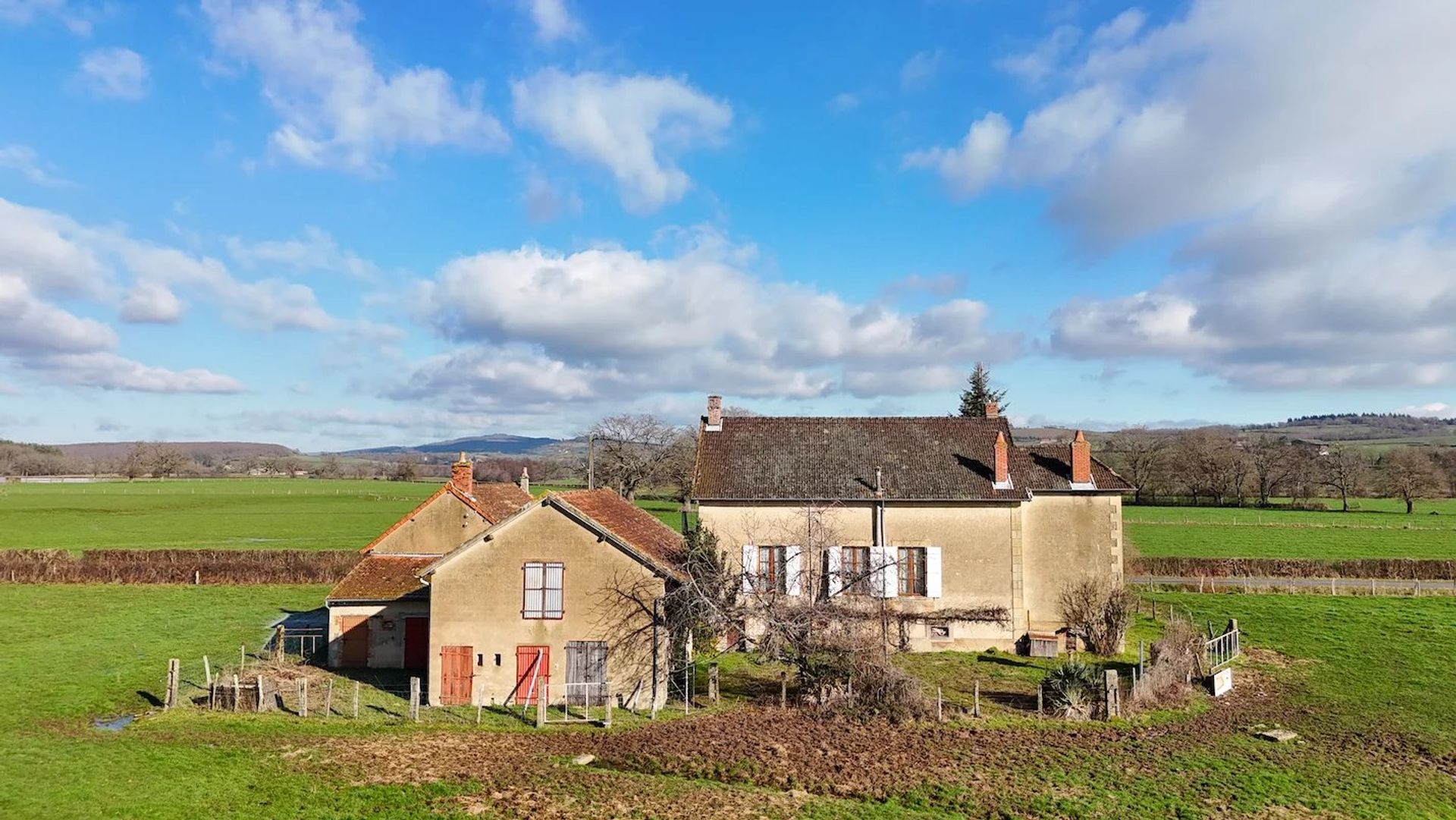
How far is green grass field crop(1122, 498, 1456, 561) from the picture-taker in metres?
58.3

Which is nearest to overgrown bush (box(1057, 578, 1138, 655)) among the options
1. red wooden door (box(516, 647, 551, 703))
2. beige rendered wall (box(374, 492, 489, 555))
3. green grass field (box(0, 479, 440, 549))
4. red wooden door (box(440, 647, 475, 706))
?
red wooden door (box(516, 647, 551, 703))

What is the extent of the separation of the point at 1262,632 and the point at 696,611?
24.7m

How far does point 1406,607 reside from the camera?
3819 centimetres

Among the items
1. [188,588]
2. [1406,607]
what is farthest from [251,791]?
[1406,607]

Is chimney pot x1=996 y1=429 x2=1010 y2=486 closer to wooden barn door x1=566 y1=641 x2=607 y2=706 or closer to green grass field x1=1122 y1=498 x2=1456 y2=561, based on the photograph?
wooden barn door x1=566 y1=641 x2=607 y2=706

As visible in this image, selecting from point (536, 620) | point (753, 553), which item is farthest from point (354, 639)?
point (753, 553)

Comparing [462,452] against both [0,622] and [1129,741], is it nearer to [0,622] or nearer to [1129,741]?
[0,622]

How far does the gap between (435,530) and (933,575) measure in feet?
64.2

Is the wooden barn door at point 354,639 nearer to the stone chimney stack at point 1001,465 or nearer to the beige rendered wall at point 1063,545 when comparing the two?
the stone chimney stack at point 1001,465

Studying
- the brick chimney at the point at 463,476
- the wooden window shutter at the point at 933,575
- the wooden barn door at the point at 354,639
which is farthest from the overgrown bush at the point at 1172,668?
the wooden barn door at the point at 354,639

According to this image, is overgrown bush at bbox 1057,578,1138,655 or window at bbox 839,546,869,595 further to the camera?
overgrown bush at bbox 1057,578,1138,655

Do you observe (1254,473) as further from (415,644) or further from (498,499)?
(415,644)

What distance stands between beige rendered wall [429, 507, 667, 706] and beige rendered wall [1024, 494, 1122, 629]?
15195 millimetres

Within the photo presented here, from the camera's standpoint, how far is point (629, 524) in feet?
91.7
